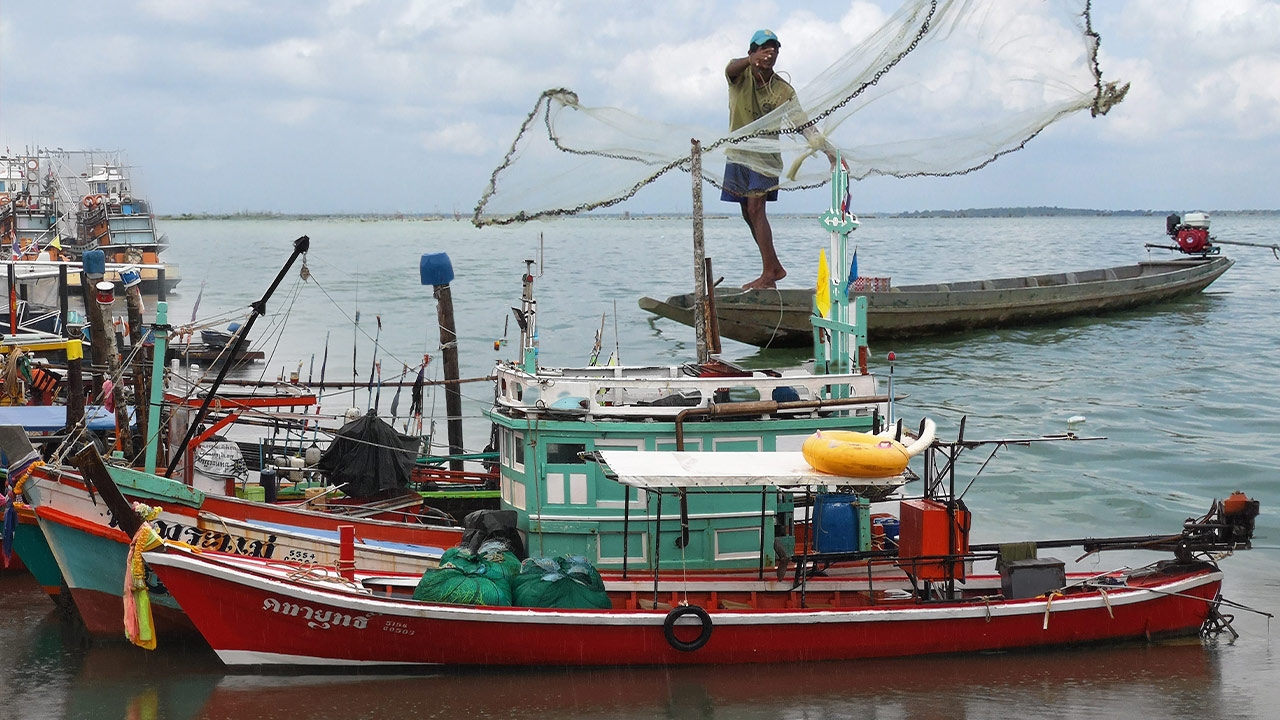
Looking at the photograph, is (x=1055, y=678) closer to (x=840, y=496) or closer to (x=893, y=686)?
(x=893, y=686)

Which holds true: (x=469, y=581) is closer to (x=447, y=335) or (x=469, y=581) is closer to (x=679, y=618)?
(x=679, y=618)

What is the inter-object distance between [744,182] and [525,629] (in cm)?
685

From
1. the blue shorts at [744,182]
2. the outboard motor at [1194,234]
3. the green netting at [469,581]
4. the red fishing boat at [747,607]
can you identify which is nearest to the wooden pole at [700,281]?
the blue shorts at [744,182]

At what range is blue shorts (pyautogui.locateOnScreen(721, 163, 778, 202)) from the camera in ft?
52.0

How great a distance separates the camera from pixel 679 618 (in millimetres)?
13281

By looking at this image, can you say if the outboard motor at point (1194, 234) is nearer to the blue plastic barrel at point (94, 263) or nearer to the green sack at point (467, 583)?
the blue plastic barrel at point (94, 263)

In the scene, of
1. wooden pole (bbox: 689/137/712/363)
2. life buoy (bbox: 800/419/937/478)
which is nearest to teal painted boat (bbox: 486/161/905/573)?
life buoy (bbox: 800/419/937/478)

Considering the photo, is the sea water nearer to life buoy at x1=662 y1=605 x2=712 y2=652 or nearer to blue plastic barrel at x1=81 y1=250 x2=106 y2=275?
life buoy at x1=662 y1=605 x2=712 y2=652

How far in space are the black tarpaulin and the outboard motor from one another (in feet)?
148

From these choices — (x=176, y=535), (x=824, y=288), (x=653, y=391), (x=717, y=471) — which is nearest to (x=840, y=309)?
(x=824, y=288)

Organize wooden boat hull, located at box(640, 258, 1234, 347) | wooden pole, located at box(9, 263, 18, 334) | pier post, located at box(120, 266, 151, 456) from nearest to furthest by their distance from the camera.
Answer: pier post, located at box(120, 266, 151, 456) → wooden pole, located at box(9, 263, 18, 334) → wooden boat hull, located at box(640, 258, 1234, 347)

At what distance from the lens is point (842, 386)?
15086mm

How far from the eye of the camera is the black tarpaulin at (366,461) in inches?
666

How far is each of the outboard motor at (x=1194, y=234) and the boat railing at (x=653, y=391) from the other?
A: 4353 cm
